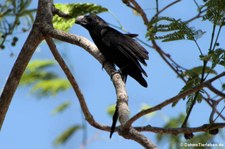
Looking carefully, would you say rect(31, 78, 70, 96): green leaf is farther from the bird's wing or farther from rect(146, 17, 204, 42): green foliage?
rect(146, 17, 204, 42): green foliage

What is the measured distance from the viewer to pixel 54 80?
5.06 m

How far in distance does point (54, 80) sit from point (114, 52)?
959 millimetres

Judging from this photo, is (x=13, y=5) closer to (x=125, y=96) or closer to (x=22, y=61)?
(x=22, y=61)

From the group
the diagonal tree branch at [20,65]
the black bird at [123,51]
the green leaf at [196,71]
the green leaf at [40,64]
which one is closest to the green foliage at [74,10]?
the diagonal tree branch at [20,65]

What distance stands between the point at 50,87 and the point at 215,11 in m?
2.67

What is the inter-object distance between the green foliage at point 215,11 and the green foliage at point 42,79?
2451 millimetres

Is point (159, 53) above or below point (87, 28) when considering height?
below

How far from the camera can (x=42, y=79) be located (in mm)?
5016

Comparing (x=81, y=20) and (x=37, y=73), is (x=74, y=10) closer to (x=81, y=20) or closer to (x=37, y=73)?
(x=81, y=20)

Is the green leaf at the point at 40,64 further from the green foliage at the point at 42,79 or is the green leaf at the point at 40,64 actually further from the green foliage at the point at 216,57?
the green foliage at the point at 216,57

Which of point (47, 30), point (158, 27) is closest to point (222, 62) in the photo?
point (158, 27)

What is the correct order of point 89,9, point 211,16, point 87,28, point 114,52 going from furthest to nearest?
→ point 87,28, point 114,52, point 89,9, point 211,16

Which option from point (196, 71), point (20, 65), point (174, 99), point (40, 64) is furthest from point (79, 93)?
point (40, 64)

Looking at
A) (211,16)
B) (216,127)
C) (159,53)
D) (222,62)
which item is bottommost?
(216,127)
